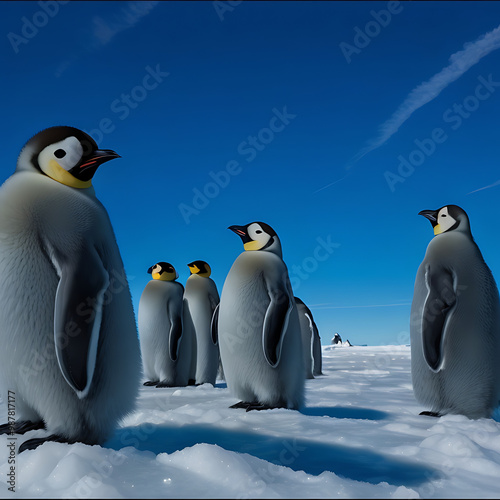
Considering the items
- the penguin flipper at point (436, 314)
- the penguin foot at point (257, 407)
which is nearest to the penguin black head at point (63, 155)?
the penguin foot at point (257, 407)

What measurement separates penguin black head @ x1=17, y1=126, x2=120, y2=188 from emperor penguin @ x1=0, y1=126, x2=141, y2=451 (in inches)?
2.4

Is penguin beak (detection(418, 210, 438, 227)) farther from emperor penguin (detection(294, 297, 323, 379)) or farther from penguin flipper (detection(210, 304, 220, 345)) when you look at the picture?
emperor penguin (detection(294, 297, 323, 379))

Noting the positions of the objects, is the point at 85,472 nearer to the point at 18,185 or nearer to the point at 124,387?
the point at 124,387

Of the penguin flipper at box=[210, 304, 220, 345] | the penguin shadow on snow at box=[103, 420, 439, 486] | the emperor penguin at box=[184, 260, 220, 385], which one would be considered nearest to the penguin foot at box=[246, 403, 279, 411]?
the penguin shadow on snow at box=[103, 420, 439, 486]

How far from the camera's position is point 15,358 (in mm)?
2064

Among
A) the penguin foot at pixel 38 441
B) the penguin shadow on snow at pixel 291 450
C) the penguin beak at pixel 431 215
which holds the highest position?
the penguin beak at pixel 431 215

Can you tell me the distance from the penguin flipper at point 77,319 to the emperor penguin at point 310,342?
6210 millimetres

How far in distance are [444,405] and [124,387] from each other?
2.64 metres

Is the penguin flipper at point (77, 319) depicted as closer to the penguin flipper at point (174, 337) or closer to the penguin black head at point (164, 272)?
the penguin flipper at point (174, 337)

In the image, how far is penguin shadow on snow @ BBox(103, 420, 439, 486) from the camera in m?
2.08

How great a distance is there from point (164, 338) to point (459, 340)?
3969mm

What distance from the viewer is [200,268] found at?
25.0ft

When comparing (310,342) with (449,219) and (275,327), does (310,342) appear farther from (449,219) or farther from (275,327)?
(275,327)

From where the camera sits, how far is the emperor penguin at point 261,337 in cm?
386
